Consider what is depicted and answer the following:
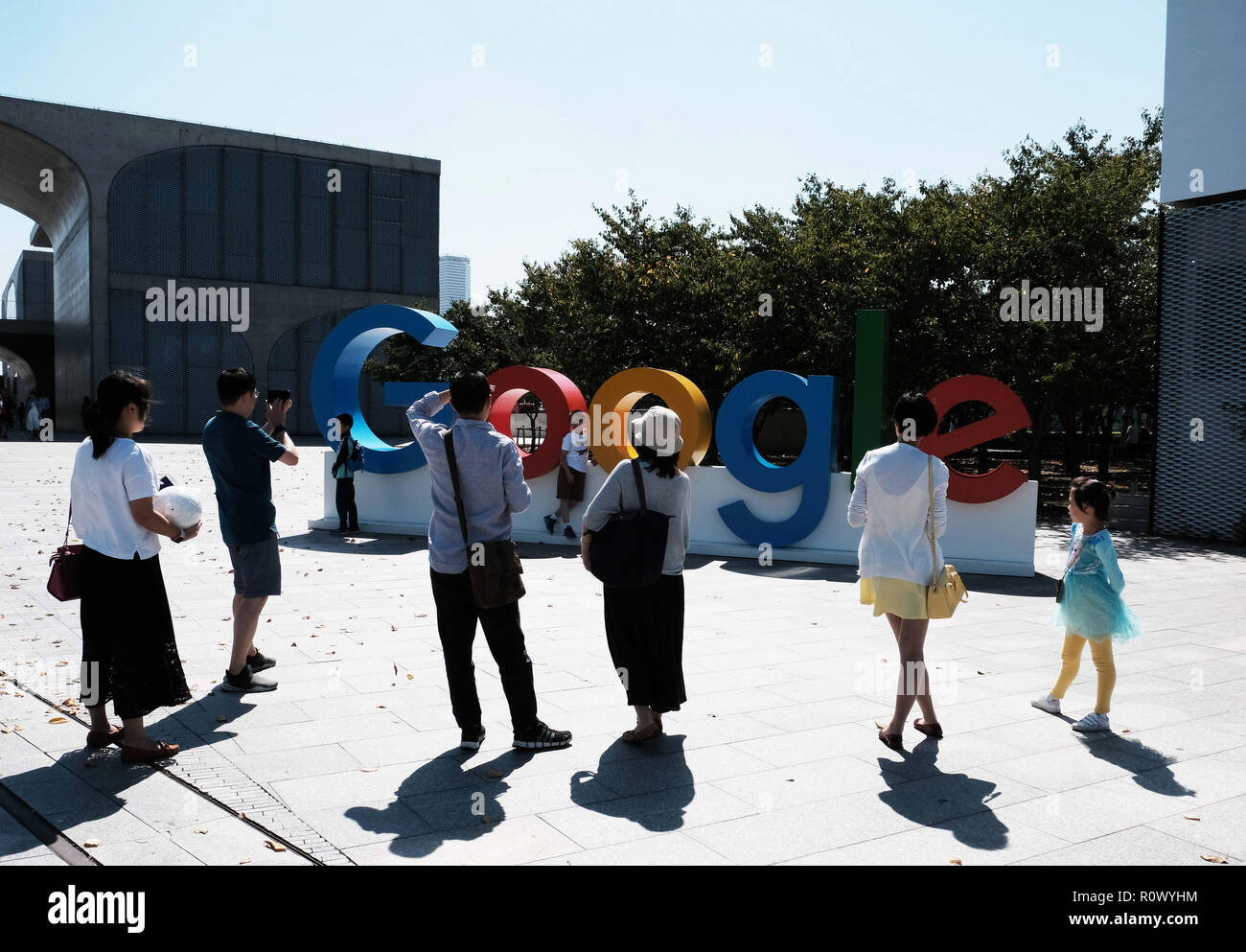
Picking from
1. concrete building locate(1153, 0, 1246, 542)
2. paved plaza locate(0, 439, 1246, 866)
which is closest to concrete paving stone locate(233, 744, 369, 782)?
paved plaza locate(0, 439, 1246, 866)

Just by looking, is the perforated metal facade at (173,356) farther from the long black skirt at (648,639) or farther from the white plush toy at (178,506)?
the long black skirt at (648,639)

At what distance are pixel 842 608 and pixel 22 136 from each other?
4003 centimetres

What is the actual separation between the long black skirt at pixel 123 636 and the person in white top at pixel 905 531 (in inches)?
144

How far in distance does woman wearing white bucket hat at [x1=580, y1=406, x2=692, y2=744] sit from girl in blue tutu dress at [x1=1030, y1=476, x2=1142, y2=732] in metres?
2.30

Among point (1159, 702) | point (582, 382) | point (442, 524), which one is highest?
point (582, 382)

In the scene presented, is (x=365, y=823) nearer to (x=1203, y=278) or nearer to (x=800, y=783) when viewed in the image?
(x=800, y=783)

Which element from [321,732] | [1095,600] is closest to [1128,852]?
[1095,600]

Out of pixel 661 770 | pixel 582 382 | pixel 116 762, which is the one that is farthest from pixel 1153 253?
pixel 116 762

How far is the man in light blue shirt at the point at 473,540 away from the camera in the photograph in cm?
518

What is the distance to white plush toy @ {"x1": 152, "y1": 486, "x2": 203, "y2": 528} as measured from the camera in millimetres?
4996

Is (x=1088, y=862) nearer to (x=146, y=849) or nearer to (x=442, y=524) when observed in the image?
(x=442, y=524)

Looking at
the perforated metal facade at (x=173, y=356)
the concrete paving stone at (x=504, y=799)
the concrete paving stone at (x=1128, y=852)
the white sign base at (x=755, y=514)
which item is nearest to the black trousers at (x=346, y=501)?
the white sign base at (x=755, y=514)

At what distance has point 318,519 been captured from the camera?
48.8ft
